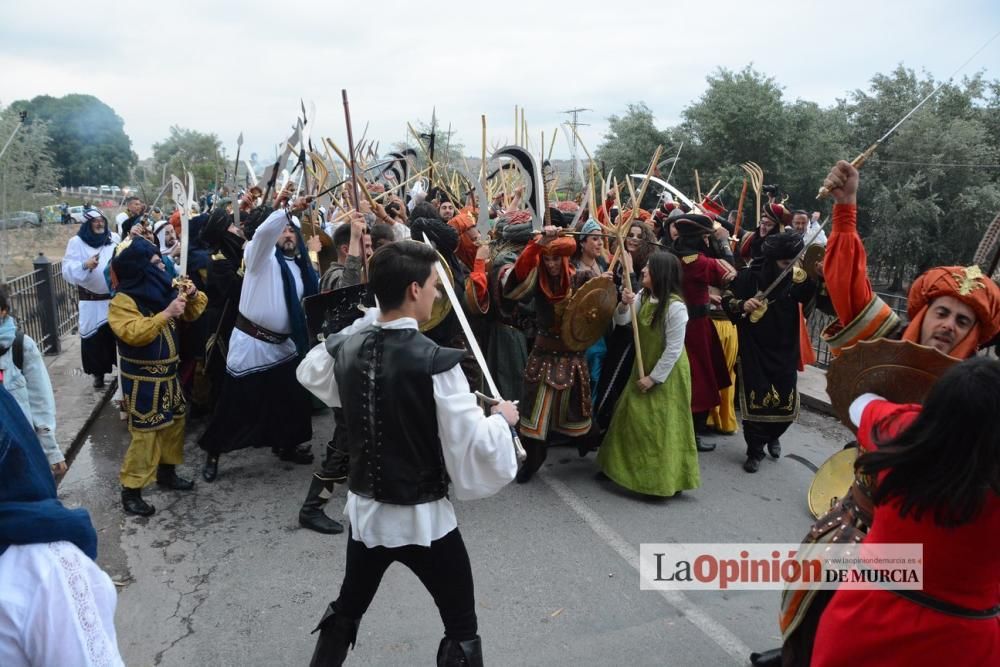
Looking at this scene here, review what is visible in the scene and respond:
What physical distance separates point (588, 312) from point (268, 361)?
2157 millimetres

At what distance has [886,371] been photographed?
2.02 meters

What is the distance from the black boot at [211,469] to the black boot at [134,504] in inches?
20.9

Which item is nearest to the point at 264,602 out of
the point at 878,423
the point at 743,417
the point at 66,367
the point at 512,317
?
the point at 512,317

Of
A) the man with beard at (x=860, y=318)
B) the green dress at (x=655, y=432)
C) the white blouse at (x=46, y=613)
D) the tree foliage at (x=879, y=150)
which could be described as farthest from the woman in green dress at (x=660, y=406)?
the tree foliage at (x=879, y=150)

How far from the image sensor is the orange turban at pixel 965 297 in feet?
6.71

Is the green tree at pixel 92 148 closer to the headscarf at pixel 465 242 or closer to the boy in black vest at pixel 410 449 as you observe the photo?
the headscarf at pixel 465 242

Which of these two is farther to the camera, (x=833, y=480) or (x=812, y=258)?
(x=812, y=258)

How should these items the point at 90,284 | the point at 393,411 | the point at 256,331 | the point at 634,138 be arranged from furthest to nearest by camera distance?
the point at 634,138 → the point at 90,284 → the point at 256,331 → the point at 393,411

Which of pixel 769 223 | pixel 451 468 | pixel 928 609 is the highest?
pixel 769 223

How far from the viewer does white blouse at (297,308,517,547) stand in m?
2.16

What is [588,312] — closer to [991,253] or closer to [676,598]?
[676,598]

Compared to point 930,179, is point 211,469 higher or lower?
lower

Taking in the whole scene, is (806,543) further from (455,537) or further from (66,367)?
(66,367)

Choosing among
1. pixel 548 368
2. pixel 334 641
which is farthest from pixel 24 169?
pixel 334 641
